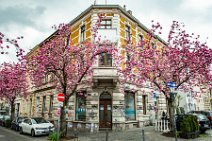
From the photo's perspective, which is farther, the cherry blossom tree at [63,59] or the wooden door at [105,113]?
the wooden door at [105,113]

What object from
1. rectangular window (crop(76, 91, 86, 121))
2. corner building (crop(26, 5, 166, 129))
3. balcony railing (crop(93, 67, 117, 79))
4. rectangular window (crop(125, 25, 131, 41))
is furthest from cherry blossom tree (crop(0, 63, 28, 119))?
rectangular window (crop(125, 25, 131, 41))

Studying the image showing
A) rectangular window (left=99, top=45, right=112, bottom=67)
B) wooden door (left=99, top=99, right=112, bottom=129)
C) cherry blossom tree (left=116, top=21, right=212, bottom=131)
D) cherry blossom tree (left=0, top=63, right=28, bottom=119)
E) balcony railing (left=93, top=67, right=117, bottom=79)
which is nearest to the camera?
cherry blossom tree (left=116, top=21, right=212, bottom=131)

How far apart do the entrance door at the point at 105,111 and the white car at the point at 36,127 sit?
14.2 ft

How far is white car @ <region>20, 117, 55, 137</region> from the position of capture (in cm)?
1590

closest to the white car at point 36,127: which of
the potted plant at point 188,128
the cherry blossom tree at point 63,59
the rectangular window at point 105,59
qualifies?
the cherry blossom tree at point 63,59

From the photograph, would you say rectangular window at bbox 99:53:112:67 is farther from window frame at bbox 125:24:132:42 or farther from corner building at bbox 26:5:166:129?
window frame at bbox 125:24:132:42

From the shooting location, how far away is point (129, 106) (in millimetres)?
19547

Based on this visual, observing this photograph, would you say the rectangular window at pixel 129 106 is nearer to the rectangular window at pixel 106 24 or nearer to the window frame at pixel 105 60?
the window frame at pixel 105 60

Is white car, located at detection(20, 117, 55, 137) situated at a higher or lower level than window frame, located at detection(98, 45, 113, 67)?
lower

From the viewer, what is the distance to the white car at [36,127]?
15.9 meters

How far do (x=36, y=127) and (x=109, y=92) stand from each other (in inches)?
272

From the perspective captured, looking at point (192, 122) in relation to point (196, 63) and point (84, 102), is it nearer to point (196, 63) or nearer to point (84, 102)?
point (196, 63)

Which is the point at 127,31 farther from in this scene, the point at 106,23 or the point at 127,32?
the point at 106,23

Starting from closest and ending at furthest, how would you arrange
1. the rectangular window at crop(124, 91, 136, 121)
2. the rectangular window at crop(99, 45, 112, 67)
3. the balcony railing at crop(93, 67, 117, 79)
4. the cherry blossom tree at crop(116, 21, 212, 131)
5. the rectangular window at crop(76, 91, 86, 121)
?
the cherry blossom tree at crop(116, 21, 212, 131) → the balcony railing at crop(93, 67, 117, 79) → the rectangular window at crop(99, 45, 112, 67) → the rectangular window at crop(76, 91, 86, 121) → the rectangular window at crop(124, 91, 136, 121)
